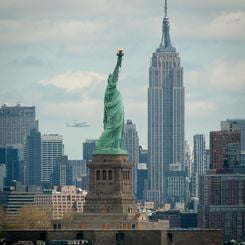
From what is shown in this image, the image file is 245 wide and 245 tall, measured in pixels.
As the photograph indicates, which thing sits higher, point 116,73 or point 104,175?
point 116,73

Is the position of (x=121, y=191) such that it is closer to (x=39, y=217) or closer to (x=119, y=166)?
(x=119, y=166)

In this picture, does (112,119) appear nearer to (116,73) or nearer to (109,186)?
(116,73)

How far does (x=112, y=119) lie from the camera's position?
166625 mm

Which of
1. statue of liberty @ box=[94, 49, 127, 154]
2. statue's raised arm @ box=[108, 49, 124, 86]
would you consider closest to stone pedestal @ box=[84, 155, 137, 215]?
statue of liberty @ box=[94, 49, 127, 154]

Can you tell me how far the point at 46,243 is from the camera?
148 metres

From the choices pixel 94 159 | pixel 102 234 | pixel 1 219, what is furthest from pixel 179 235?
pixel 1 219

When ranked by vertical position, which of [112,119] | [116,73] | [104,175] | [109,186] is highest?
[116,73]

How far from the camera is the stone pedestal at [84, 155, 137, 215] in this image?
534 feet

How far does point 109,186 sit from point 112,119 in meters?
4.82

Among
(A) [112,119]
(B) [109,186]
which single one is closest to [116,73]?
Answer: (A) [112,119]

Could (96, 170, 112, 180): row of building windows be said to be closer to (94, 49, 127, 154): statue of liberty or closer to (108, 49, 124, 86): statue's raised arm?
(94, 49, 127, 154): statue of liberty

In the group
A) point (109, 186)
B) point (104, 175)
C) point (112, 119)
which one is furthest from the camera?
point (112, 119)

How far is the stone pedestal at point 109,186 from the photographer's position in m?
163

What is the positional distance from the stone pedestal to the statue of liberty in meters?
1.26
